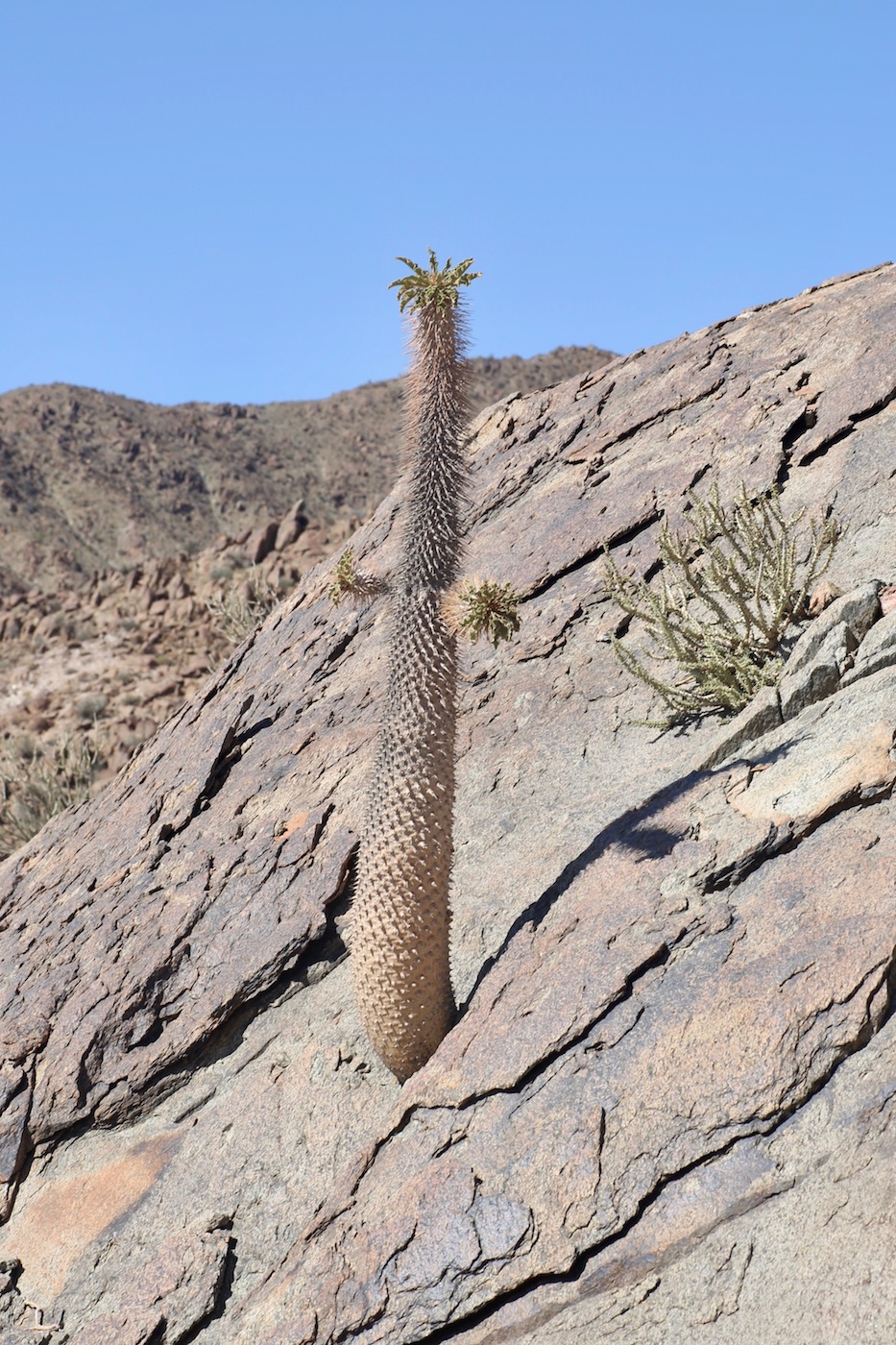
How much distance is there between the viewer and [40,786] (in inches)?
543

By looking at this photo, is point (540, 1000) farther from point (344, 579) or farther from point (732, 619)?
point (732, 619)

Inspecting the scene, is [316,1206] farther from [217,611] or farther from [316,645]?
[217,611]

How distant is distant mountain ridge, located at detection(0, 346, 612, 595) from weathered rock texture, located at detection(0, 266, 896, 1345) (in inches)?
1313

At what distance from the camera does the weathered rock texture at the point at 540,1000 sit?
3.49 meters

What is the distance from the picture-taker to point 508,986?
4621 millimetres

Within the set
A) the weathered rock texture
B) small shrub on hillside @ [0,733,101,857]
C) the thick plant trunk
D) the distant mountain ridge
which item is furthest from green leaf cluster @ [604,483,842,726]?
the distant mountain ridge

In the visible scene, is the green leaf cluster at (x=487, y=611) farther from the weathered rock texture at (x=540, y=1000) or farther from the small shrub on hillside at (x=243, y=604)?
the small shrub on hillside at (x=243, y=604)

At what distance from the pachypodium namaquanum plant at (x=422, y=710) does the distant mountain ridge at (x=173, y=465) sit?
36.1 m

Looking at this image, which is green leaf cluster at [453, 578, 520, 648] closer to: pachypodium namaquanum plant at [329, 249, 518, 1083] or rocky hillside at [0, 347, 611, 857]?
pachypodium namaquanum plant at [329, 249, 518, 1083]

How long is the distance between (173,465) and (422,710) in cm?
4831

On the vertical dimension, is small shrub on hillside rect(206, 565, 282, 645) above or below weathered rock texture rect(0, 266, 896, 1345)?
above

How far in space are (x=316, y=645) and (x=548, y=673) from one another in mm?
2657

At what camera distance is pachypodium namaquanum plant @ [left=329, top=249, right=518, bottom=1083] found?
4590 mm

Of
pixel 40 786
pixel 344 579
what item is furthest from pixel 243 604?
pixel 344 579
